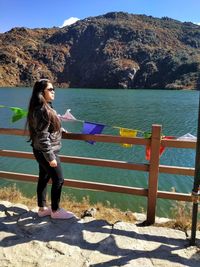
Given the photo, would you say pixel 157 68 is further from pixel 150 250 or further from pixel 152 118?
pixel 150 250

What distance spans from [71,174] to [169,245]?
10664 millimetres

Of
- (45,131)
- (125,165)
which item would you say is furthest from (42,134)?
(125,165)

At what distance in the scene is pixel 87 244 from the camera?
4.75 metres

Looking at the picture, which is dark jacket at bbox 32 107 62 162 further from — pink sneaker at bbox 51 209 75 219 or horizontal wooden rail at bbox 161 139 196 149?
horizontal wooden rail at bbox 161 139 196 149

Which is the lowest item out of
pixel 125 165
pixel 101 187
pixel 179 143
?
pixel 101 187

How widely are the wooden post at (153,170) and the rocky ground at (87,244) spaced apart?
309 mm

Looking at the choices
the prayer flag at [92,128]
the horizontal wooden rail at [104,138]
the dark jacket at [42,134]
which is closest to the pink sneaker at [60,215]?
the dark jacket at [42,134]

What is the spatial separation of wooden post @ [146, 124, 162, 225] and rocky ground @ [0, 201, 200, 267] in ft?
1.01

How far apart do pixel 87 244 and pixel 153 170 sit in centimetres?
150

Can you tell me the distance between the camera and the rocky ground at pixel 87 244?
14.3ft

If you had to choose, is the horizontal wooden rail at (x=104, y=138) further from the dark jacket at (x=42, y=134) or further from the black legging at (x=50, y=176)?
the dark jacket at (x=42, y=134)

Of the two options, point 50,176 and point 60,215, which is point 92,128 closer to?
point 50,176

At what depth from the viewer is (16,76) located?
18888cm

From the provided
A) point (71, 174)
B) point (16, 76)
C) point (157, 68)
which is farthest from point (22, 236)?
point (16, 76)
